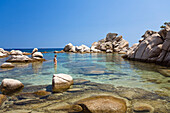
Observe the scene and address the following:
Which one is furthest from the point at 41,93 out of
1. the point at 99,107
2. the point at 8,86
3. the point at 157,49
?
the point at 157,49

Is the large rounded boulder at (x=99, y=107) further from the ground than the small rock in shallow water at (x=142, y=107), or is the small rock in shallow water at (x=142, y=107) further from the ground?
the large rounded boulder at (x=99, y=107)

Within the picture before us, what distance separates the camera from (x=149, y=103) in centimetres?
620

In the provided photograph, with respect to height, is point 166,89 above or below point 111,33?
below

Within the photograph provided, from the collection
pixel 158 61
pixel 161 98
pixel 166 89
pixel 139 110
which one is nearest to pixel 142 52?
pixel 158 61

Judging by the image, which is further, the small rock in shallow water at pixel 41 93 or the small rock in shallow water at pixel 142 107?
the small rock in shallow water at pixel 41 93

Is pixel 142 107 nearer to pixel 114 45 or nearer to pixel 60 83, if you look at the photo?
pixel 60 83

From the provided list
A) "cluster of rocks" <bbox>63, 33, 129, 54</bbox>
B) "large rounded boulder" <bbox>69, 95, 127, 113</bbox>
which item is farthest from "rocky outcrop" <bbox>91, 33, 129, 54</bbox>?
"large rounded boulder" <bbox>69, 95, 127, 113</bbox>

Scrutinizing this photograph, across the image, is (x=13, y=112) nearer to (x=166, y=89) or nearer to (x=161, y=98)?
(x=161, y=98)

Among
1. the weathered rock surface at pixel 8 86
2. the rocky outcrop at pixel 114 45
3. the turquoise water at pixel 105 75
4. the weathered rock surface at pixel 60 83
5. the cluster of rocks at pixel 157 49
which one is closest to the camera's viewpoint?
the weathered rock surface at pixel 8 86

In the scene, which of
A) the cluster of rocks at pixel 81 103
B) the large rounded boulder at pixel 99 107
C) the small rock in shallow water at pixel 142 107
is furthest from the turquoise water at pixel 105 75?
the large rounded boulder at pixel 99 107

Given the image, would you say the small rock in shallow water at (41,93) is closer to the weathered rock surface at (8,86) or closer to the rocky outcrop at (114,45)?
the weathered rock surface at (8,86)

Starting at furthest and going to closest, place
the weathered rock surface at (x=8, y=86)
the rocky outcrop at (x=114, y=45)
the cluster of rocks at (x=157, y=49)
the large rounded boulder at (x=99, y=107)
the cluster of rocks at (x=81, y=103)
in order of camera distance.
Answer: the rocky outcrop at (x=114, y=45) → the cluster of rocks at (x=157, y=49) → the weathered rock surface at (x=8, y=86) → the cluster of rocks at (x=81, y=103) → the large rounded boulder at (x=99, y=107)

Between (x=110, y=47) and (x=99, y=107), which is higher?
(x=110, y=47)

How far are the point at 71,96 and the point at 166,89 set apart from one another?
6.15 meters
